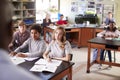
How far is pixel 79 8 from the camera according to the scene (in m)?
8.09

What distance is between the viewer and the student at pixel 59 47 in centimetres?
288

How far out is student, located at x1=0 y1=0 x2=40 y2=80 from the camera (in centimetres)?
38

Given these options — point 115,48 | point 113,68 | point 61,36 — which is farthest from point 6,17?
point 113,68

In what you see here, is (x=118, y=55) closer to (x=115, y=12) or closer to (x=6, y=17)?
(x=115, y=12)

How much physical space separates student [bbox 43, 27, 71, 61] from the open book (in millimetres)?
401

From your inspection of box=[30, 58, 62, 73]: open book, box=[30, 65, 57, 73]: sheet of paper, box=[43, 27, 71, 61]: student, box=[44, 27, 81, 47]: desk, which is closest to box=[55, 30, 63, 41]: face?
box=[43, 27, 71, 61]: student

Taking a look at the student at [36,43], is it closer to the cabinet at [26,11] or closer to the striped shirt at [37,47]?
the striped shirt at [37,47]

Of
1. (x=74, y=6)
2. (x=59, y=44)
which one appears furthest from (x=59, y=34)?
(x=74, y=6)

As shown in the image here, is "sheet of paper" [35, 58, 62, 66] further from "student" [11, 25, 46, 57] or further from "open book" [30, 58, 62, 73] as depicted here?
"student" [11, 25, 46, 57]

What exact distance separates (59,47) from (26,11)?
4.36m

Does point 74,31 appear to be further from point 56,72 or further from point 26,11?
point 56,72

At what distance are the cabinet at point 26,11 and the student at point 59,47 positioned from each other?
3.84 meters

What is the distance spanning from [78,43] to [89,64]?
2285 millimetres

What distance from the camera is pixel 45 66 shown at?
229 cm
